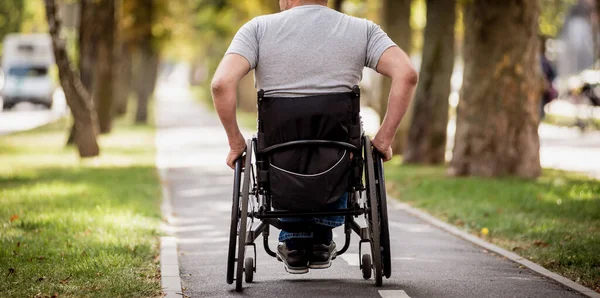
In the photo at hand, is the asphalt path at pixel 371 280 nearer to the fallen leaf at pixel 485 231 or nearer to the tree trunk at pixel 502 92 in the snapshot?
the fallen leaf at pixel 485 231

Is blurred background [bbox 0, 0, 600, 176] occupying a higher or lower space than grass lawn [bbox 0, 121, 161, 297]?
higher

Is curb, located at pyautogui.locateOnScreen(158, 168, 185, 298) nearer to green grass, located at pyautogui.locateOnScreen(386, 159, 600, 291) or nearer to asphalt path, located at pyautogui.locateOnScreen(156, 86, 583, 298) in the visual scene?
asphalt path, located at pyautogui.locateOnScreen(156, 86, 583, 298)

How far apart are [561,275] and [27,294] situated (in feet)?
11.7

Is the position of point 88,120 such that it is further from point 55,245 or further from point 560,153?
point 55,245

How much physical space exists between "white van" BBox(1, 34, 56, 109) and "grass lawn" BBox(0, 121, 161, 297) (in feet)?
95.0

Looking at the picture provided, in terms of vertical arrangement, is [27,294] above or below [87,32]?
below

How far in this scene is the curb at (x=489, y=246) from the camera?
7527 mm

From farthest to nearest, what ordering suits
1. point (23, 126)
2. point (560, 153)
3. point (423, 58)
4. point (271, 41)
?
point (23, 126), point (560, 153), point (423, 58), point (271, 41)

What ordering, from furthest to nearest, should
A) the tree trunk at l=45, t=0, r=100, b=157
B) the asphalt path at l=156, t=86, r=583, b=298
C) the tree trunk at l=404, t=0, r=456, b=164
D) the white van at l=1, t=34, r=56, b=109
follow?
the white van at l=1, t=34, r=56, b=109
the tree trunk at l=45, t=0, r=100, b=157
the tree trunk at l=404, t=0, r=456, b=164
the asphalt path at l=156, t=86, r=583, b=298

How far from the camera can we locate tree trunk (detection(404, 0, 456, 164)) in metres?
19.6

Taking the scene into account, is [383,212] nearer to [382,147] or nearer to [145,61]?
[382,147]

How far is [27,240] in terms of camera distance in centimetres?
943

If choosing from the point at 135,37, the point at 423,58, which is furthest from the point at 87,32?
the point at 135,37

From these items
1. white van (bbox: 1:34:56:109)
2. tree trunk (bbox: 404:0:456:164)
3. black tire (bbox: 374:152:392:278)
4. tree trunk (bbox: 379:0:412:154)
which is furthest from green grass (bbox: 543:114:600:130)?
black tire (bbox: 374:152:392:278)
